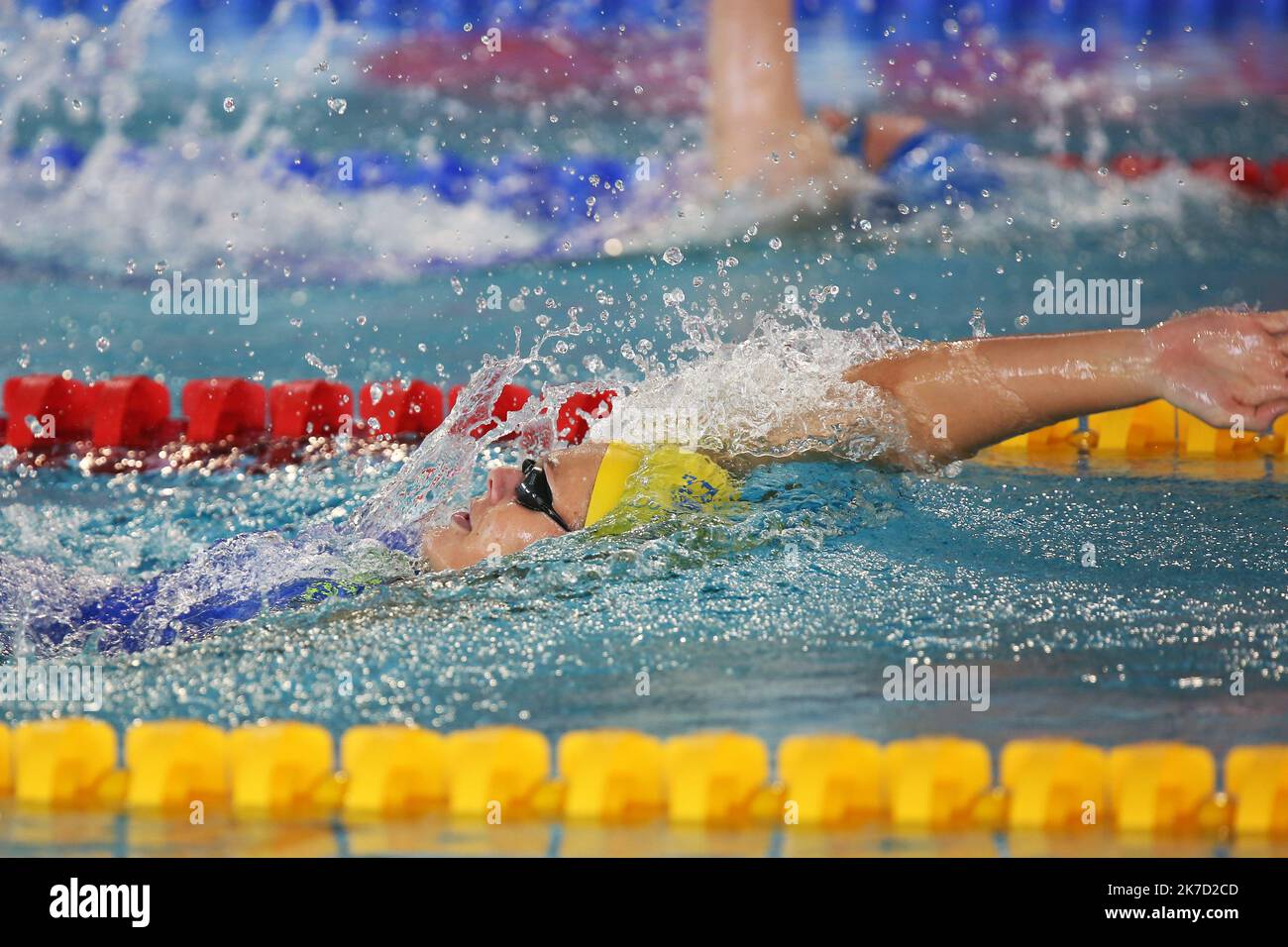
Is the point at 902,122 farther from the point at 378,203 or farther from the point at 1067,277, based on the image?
the point at 378,203

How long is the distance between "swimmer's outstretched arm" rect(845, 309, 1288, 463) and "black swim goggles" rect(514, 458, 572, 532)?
58cm

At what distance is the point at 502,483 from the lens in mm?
2633

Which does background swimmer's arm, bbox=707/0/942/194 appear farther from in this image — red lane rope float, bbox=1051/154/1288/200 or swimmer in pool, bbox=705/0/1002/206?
red lane rope float, bbox=1051/154/1288/200

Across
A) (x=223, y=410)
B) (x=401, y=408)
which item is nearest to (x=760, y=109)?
(x=401, y=408)

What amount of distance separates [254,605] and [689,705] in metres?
0.88

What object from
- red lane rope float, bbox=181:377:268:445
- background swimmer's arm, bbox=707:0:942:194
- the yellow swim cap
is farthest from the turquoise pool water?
background swimmer's arm, bbox=707:0:942:194

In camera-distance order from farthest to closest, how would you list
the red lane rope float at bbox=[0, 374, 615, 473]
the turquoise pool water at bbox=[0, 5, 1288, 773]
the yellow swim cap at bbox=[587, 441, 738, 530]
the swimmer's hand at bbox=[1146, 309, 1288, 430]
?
the red lane rope float at bbox=[0, 374, 615, 473], the yellow swim cap at bbox=[587, 441, 738, 530], the turquoise pool water at bbox=[0, 5, 1288, 773], the swimmer's hand at bbox=[1146, 309, 1288, 430]

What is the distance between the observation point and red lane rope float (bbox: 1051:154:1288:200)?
6.41m

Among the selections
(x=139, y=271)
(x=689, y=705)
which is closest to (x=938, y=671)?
(x=689, y=705)

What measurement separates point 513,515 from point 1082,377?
1.03 meters

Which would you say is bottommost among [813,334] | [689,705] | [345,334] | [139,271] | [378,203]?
[689,705]

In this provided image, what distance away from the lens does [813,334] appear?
9.50 feet

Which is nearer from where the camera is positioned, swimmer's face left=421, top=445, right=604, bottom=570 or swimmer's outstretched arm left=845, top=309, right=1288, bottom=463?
swimmer's outstretched arm left=845, top=309, right=1288, bottom=463

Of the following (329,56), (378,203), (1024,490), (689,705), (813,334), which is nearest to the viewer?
(689,705)
